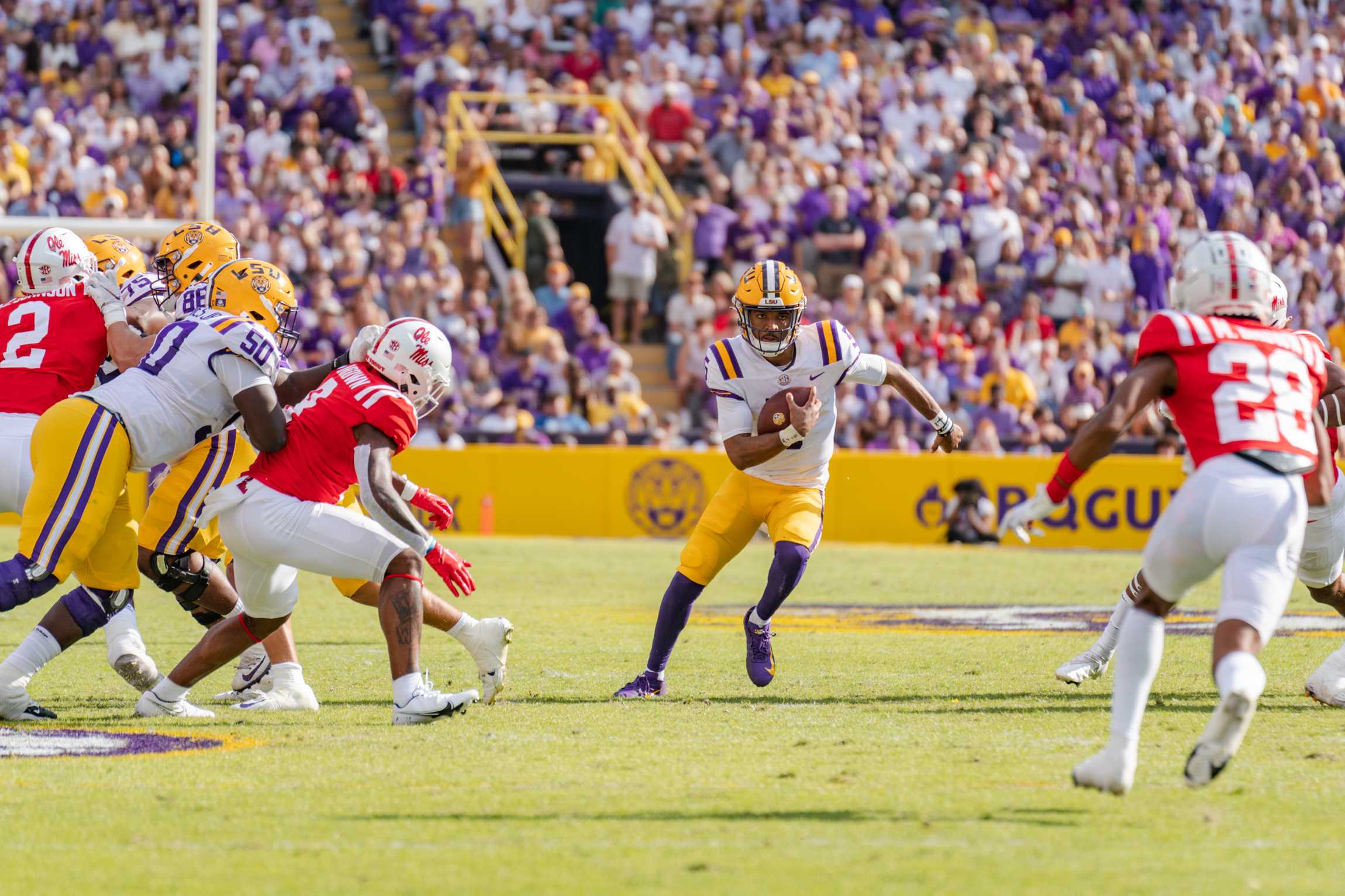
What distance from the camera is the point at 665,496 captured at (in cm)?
1653

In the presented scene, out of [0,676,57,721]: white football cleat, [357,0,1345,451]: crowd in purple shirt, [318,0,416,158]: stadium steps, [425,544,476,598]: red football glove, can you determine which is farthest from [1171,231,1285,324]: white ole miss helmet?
[318,0,416,158]: stadium steps

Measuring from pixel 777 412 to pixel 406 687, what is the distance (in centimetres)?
188

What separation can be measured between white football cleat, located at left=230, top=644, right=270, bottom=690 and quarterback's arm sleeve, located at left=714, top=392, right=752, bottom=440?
2.05m

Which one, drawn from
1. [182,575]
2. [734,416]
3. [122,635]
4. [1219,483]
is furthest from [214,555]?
[1219,483]

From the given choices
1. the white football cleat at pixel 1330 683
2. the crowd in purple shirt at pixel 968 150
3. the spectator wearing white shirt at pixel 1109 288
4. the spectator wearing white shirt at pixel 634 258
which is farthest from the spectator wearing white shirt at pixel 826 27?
the white football cleat at pixel 1330 683

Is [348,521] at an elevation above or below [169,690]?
above

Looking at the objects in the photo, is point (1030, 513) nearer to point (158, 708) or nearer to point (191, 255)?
point (158, 708)

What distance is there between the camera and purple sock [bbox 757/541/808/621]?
22.9 ft

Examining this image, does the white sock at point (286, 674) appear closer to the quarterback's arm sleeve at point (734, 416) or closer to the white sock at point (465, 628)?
the white sock at point (465, 628)

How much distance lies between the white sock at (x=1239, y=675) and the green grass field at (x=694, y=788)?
1.11ft

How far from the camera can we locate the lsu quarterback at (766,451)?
23.0 feet

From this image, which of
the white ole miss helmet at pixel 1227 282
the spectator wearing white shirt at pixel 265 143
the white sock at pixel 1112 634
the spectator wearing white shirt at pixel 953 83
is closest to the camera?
the white ole miss helmet at pixel 1227 282

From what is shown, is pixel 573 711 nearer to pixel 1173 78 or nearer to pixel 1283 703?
pixel 1283 703

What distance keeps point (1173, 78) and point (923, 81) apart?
3190 millimetres
